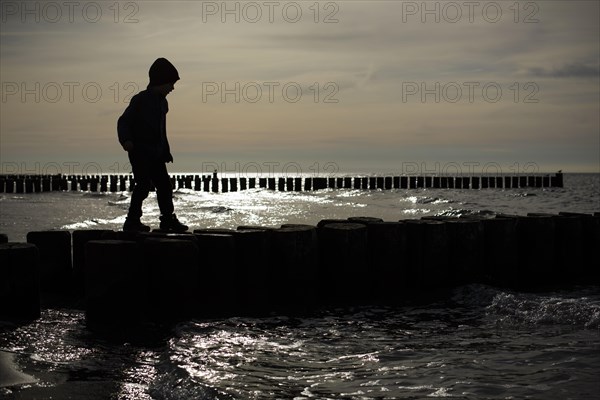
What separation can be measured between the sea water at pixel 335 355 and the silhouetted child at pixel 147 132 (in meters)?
1.58

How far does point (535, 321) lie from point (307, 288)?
2.34 meters

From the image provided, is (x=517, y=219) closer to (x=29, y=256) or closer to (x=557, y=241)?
(x=557, y=241)

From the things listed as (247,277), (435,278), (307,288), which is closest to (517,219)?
(435,278)

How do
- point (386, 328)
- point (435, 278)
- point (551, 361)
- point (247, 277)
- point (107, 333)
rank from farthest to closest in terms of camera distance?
point (435, 278)
point (247, 277)
point (386, 328)
point (107, 333)
point (551, 361)

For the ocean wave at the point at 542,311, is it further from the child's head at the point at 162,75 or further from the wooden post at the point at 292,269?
the child's head at the point at 162,75

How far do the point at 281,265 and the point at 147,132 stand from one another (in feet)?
7.16

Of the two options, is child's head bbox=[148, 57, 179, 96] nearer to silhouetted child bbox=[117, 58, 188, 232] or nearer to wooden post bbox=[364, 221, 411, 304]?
silhouetted child bbox=[117, 58, 188, 232]

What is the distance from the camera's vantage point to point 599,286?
9180 mm

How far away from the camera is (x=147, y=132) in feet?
25.7

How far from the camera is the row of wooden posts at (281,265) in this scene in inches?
246

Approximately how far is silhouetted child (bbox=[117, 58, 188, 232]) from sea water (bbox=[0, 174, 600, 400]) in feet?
5.19

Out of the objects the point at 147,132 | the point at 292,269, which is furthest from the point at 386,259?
Answer: the point at 147,132

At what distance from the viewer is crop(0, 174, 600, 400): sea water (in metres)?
4.38

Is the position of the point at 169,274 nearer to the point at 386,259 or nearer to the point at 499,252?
the point at 386,259
